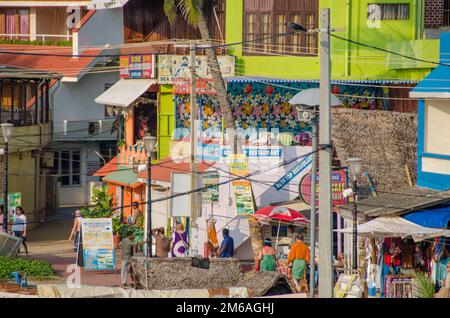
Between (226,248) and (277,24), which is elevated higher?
(277,24)

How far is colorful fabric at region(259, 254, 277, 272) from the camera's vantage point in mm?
28031

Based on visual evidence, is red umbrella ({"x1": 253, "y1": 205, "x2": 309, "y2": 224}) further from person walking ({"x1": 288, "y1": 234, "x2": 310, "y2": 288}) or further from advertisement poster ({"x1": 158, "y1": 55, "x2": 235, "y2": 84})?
advertisement poster ({"x1": 158, "y1": 55, "x2": 235, "y2": 84})

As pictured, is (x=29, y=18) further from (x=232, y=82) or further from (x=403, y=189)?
(x=403, y=189)

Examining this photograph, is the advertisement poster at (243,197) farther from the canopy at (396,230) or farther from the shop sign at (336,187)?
the canopy at (396,230)

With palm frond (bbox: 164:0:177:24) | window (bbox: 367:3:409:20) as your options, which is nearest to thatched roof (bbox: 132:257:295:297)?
palm frond (bbox: 164:0:177:24)

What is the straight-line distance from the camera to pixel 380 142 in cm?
3469

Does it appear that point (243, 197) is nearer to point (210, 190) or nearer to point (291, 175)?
point (210, 190)

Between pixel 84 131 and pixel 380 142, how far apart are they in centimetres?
2093

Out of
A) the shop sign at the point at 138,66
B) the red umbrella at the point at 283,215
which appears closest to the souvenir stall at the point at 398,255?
the red umbrella at the point at 283,215

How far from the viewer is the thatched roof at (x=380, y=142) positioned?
33.3 metres

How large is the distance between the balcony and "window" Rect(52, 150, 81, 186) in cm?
93

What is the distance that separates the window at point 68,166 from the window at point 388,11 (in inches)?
629

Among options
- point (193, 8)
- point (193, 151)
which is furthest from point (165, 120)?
point (193, 151)

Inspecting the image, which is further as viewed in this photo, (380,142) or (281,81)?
(281,81)
